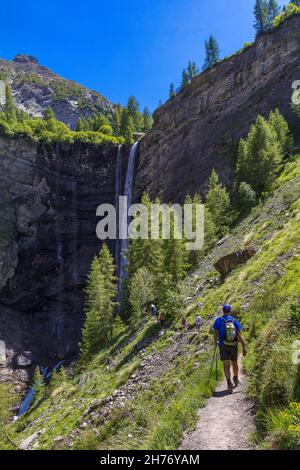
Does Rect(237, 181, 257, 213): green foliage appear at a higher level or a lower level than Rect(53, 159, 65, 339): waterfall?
higher

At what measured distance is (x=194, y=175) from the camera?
192ft

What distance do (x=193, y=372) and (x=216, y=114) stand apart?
5866 centimetres

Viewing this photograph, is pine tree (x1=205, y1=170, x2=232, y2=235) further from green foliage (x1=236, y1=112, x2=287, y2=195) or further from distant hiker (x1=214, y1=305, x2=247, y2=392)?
distant hiker (x1=214, y1=305, x2=247, y2=392)

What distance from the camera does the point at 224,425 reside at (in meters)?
7.80

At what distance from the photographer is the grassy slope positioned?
7.57 m

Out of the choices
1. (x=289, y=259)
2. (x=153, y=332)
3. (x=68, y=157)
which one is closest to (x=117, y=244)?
(x=68, y=157)

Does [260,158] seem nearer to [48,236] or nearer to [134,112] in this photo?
[48,236]

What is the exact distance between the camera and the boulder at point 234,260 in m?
23.3

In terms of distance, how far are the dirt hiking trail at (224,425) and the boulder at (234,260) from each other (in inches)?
575

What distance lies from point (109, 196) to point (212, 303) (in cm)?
5111

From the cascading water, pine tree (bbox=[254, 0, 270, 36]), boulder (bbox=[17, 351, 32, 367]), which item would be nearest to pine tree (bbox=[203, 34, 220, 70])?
pine tree (bbox=[254, 0, 270, 36])

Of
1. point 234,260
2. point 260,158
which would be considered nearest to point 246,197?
point 260,158

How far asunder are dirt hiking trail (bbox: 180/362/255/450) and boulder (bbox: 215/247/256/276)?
14602 mm

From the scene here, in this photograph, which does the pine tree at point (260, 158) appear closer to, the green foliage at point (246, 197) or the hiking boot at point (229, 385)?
the green foliage at point (246, 197)
